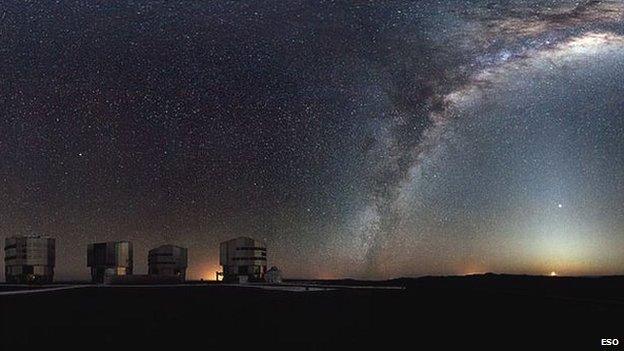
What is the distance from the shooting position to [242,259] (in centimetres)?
19438

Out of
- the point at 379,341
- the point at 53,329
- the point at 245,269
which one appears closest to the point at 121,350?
the point at 379,341

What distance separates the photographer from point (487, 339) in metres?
19.5

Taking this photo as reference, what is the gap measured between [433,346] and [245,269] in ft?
583

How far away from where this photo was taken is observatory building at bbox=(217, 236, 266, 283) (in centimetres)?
19312

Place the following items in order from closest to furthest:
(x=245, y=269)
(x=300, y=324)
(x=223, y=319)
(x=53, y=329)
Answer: (x=53, y=329)
(x=300, y=324)
(x=223, y=319)
(x=245, y=269)

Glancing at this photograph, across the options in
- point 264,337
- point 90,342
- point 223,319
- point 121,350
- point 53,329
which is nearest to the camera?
point 121,350

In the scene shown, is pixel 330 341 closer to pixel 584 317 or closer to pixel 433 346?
pixel 433 346

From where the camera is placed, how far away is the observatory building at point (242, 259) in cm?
19312

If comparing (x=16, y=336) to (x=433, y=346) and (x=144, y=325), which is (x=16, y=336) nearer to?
(x=144, y=325)

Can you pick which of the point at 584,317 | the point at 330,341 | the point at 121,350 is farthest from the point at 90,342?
the point at 584,317

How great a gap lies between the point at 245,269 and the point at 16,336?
569 feet

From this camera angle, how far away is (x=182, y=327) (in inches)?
968

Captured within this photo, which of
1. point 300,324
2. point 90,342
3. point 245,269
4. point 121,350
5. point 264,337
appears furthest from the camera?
point 245,269

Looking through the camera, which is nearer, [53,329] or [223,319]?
[53,329]
